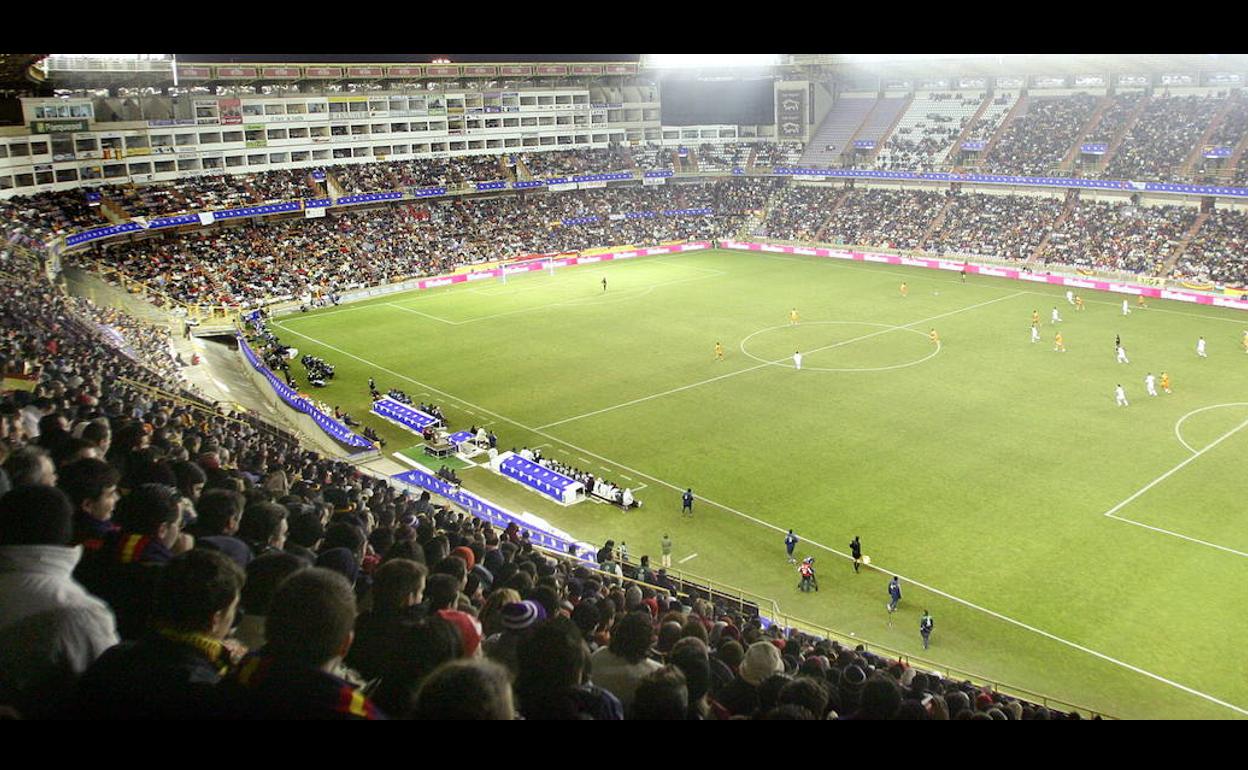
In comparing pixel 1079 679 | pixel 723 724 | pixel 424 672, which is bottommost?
pixel 1079 679

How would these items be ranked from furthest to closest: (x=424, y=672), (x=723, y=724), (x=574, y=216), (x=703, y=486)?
(x=574, y=216)
(x=703, y=486)
(x=424, y=672)
(x=723, y=724)

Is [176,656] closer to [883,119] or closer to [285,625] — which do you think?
[285,625]

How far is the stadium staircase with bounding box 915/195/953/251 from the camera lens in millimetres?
68775

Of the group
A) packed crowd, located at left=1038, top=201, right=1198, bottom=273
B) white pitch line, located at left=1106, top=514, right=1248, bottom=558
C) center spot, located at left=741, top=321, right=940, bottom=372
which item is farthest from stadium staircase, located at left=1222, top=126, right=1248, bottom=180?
white pitch line, located at left=1106, top=514, right=1248, bottom=558

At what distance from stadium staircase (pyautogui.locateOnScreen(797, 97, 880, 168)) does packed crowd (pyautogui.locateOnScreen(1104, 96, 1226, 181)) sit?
77.3 feet

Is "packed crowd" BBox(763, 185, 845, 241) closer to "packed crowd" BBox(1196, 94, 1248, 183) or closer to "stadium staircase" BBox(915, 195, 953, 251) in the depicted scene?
"stadium staircase" BBox(915, 195, 953, 251)

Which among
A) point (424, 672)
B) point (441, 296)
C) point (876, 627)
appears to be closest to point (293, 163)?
point (441, 296)

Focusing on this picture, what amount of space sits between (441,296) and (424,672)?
186 feet

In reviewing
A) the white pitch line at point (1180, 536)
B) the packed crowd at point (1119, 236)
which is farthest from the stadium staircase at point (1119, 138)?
the white pitch line at point (1180, 536)

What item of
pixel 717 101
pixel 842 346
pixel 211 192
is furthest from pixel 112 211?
pixel 717 101

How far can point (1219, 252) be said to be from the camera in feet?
178
